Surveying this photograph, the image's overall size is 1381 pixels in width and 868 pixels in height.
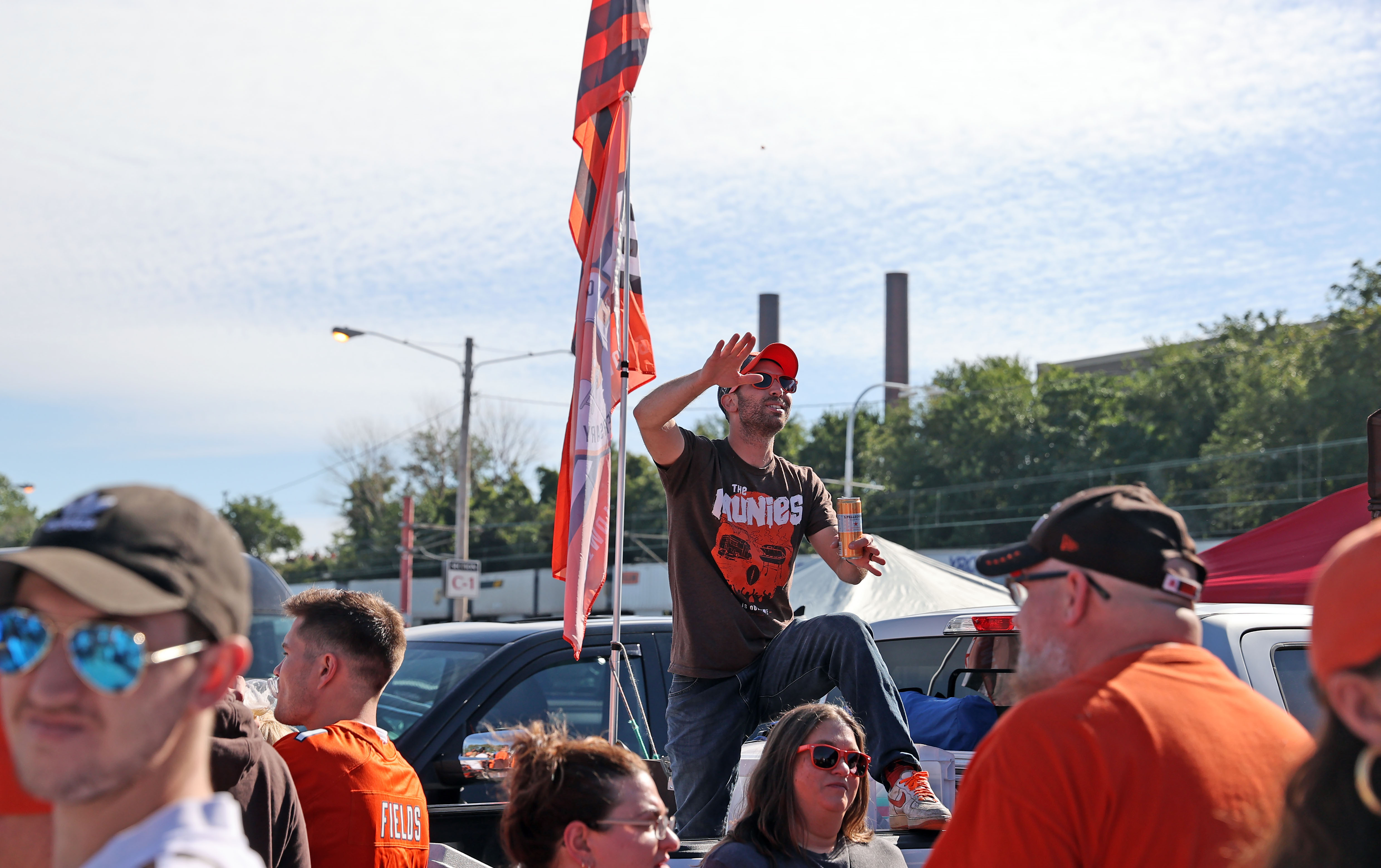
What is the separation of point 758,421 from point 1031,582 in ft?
8.26

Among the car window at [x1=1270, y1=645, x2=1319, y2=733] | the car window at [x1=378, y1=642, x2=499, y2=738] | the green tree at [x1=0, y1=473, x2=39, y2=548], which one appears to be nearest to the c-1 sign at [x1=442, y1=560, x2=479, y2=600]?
the car window at [x1=378, y1=642, x2=499, y2=738]

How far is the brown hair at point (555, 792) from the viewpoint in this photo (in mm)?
2664

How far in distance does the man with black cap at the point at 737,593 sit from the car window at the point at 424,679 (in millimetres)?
1030

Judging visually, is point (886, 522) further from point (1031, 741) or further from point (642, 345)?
point (1031, 741)

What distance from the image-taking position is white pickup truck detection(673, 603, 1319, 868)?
3.87m

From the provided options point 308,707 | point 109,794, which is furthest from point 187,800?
point 308,707

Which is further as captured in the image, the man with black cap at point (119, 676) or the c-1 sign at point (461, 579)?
the c-1 sign at point (461, 579)

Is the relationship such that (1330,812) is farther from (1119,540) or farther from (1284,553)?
(1284,553)

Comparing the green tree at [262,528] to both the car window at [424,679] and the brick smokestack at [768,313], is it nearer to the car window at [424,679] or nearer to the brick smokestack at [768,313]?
the brick smokestack at [768,313]

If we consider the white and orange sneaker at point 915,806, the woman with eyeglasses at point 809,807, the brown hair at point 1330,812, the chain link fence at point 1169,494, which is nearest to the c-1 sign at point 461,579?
the chain link fence at point 1169,494

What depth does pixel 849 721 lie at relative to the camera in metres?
3.96

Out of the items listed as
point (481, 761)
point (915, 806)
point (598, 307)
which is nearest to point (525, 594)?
point (598, 307)

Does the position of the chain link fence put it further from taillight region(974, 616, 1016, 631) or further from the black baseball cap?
the black baseball cap

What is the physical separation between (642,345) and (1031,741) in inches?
146
